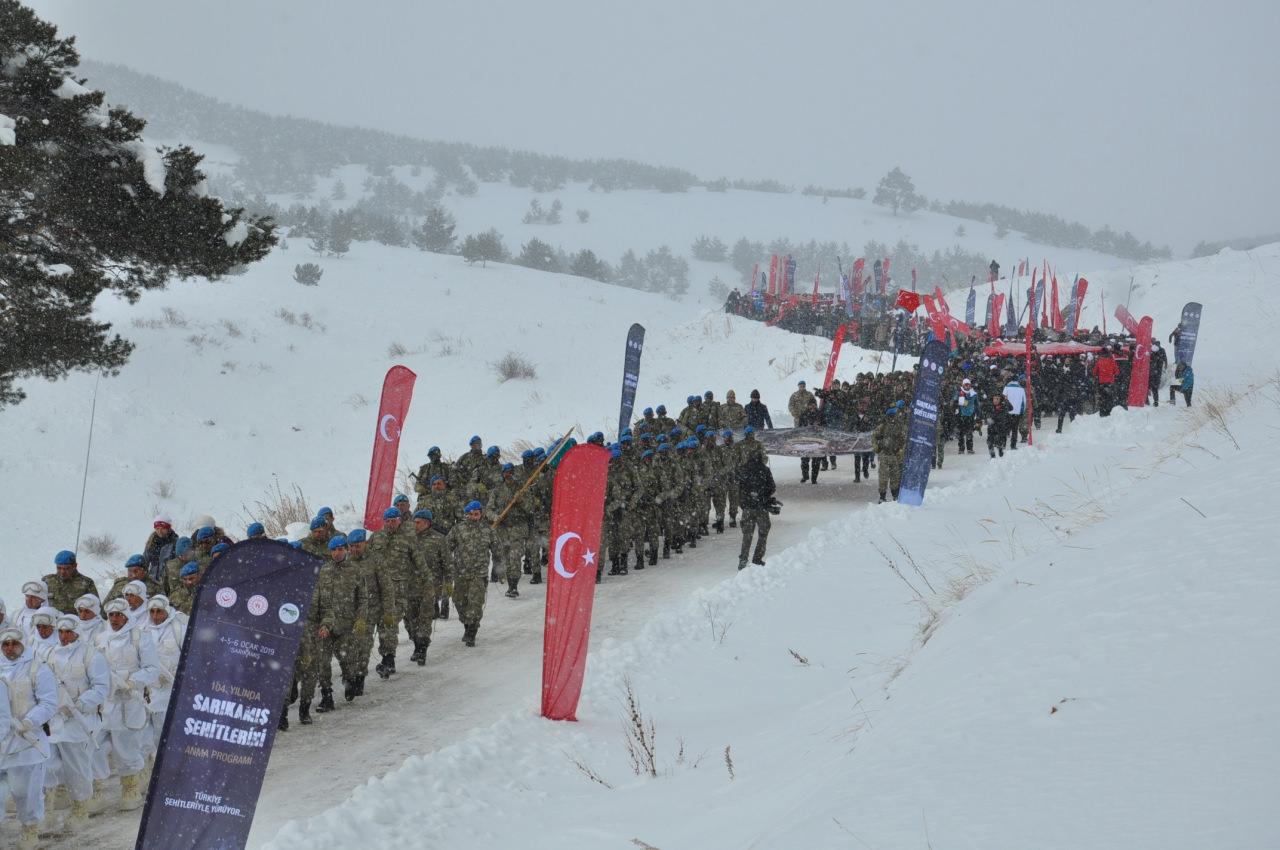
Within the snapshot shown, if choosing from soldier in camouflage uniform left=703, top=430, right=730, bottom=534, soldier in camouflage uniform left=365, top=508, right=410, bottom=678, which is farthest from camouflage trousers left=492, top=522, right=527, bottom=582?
soldier in camouflage uniform left=703, top=430, right=730, bottom=534

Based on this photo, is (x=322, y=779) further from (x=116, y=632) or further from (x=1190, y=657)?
(x=1190, y=657)

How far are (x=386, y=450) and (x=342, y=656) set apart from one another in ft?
25.9

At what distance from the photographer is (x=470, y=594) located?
41.0 ft

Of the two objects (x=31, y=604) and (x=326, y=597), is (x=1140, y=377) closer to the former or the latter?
(x=326, y=597)

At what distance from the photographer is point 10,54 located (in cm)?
1476

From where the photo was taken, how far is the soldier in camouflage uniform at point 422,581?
11906mm

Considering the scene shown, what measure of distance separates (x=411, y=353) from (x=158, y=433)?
13.8 metres

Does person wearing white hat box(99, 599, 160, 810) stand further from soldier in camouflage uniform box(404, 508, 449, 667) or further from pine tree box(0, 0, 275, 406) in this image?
pine tree box(0, 0, 275, 406)

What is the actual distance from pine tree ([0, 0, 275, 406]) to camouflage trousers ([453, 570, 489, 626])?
7280 millimetres

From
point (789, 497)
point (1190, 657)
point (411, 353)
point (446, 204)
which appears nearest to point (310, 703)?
point (1190, 657)

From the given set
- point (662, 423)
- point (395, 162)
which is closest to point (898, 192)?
point (395, 162)

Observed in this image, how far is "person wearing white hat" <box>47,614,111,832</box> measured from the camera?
791 centimetres

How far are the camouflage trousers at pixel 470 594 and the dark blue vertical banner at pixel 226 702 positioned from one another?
5.84m

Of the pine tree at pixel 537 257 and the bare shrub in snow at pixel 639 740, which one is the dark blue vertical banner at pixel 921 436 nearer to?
the bare shrub in snow at pixel 639 740
